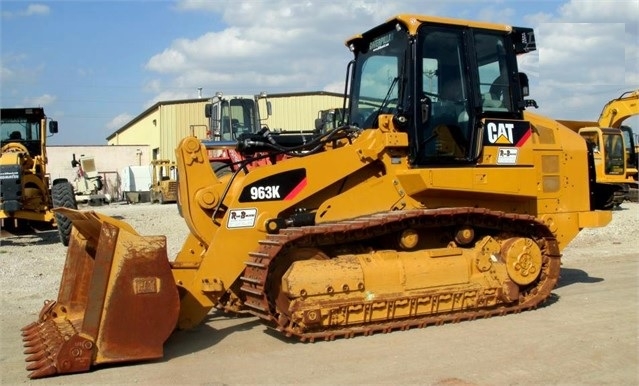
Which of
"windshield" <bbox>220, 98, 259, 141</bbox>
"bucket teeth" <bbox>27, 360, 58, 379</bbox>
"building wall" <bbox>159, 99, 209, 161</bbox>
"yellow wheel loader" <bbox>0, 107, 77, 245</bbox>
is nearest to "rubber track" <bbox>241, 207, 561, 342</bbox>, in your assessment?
"bucket teeth" <bbox>27, 360, 58, 379</bbox>

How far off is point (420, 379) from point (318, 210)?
225 cm

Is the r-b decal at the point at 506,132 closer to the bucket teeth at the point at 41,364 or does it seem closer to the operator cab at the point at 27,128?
the bucket teeth at the point at 41,364

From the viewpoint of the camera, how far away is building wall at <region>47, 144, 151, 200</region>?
39.7 metres

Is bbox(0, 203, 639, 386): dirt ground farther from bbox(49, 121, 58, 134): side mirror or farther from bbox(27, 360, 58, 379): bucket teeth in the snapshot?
bbox(49, 121, 58, 134): side mirror

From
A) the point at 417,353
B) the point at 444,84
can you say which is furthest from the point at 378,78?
the point at 417,353

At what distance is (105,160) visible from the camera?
41.7 metres

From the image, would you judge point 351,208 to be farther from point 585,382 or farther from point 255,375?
point 585,382

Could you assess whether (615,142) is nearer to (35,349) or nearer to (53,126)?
(53,126)

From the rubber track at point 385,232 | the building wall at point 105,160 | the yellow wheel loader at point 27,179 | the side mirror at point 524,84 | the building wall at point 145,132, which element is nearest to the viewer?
the rubber track at point 385,232

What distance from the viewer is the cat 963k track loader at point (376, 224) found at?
18.4 ft

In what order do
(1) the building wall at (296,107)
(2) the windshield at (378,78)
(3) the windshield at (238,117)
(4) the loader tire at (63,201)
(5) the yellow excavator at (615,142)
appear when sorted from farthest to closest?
(1) the building wall at (296,107)
(5) the yellow excavator at (615,142)
(3) the windshield at (238,117)
(4) the loader tire at (63,201)
(2) the windshield at (378,78)

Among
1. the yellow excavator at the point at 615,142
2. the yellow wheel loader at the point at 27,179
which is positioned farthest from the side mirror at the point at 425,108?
the yellow excavator at the point at 615,142

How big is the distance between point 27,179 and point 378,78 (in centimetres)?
1060

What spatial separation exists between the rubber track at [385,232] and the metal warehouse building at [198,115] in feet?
90.8
